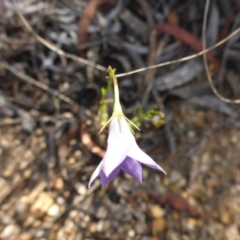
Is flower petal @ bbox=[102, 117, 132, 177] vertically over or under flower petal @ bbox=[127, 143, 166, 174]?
over

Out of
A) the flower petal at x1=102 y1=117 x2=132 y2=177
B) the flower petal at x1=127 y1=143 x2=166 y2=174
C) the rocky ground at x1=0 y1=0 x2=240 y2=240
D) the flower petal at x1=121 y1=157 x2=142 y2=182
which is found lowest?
the rocky ground at x1=0 y1=0 x2=240 y2=240

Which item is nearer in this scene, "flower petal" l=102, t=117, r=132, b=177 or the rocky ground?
"flower petal" l=102, t=117, r=132, b=177

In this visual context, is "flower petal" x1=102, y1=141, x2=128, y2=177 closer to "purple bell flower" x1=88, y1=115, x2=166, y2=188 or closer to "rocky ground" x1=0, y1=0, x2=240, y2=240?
"purple bell flower" x1=88, y1=115, x2=166, y2=188

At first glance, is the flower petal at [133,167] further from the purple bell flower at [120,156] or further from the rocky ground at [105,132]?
the rocky ground at [105,132]

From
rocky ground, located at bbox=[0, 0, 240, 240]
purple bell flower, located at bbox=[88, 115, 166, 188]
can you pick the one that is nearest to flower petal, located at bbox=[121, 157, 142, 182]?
purple bell flower, located at bbox=[88, 115, 166, 188]

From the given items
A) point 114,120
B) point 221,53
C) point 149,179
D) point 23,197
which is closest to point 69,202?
point 23,197

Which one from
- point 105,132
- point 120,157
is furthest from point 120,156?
point 105,132

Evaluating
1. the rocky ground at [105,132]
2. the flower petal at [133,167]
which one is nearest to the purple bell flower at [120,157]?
the flower petal at [133,167]
